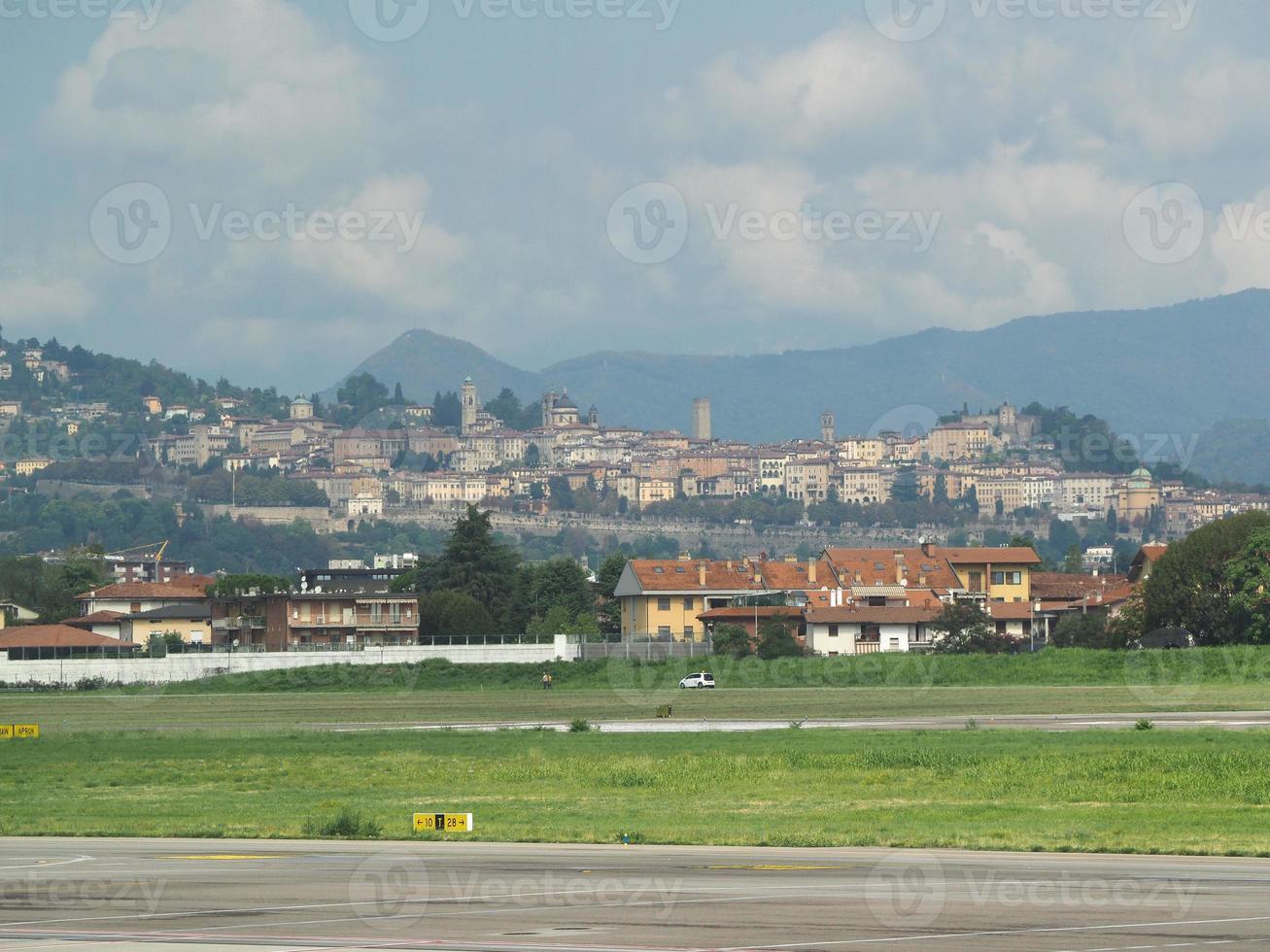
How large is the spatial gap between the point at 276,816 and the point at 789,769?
10.3 metres

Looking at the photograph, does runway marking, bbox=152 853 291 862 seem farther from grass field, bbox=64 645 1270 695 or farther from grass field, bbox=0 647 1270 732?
grass field, bbox=64 645 1270 695

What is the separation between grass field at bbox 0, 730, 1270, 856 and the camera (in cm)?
2506

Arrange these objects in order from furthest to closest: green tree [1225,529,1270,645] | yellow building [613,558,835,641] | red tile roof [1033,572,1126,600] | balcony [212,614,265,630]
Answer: red tile roof [1033,572,1126,600]
yellow building [613,558,835,641]
balcony [212,614,265,630]
green tree [1225,529,1270,645]

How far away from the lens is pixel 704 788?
31.6 m

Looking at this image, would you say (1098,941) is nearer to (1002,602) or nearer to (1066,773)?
(1066,773)

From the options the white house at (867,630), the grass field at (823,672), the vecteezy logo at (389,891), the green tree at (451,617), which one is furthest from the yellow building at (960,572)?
the vecteezy logo at (389,891)

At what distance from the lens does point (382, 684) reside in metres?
76.4

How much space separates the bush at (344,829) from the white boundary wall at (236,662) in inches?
2168

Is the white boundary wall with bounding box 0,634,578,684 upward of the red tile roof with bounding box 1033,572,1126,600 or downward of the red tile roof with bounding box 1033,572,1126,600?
downward

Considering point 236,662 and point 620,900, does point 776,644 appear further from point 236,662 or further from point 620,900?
point 620,900

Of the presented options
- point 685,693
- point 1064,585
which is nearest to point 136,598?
point 1064,585

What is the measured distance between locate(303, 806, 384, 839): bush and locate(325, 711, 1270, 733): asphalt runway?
61.3 feet

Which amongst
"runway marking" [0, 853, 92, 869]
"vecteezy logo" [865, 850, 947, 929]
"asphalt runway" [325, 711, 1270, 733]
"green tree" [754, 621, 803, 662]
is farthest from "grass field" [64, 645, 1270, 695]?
"runway marking" [0, 853, 92, 869]

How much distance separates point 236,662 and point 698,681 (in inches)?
940
